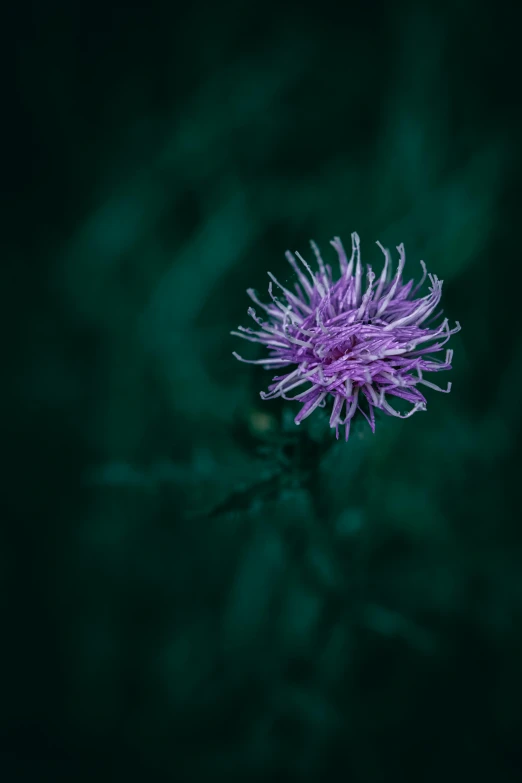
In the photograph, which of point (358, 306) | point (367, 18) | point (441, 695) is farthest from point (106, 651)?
point (367, 18)

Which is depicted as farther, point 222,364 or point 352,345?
point 222,364

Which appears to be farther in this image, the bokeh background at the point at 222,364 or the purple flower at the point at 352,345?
the bokeh background at the point at 222,364

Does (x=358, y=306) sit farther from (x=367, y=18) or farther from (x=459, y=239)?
(x=367, y=18)

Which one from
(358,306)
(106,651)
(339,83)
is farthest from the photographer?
(339,83)

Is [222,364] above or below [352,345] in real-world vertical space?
above
